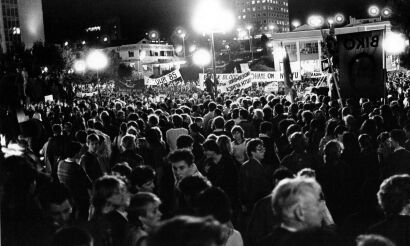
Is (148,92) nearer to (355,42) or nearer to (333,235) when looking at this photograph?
(355,42)

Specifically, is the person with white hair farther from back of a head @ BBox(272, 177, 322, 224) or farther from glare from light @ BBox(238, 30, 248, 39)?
glare from light @ BBox(238, 30, 248, 39)

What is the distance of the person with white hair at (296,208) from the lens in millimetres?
3518

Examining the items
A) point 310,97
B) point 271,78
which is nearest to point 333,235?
point 310,97

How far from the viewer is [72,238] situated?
343 cm

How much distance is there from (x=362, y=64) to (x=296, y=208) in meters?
8.47

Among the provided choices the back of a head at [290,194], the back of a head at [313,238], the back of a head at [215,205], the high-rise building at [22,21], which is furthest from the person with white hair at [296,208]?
the high-rise building at [22,21]

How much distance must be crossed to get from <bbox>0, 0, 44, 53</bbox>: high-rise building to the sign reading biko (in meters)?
70.8

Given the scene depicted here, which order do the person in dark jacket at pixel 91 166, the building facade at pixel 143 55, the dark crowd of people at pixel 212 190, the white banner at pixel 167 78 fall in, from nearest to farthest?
the dark crowd of people at pixel 212 190
the person in dark jacket at pixel 91 166
the white banner at pixel 167 78
the building facade at pixel 143 55

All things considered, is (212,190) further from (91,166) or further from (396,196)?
(91,166)

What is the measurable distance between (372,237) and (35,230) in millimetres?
2785

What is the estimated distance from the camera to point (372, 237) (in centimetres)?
300

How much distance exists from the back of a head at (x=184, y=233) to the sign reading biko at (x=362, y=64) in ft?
30.8

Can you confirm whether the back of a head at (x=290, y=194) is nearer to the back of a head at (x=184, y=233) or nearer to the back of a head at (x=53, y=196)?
the back of a head at (x=184, y=233)

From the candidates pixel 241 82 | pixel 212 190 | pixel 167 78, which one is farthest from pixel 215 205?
pixel 167 78
